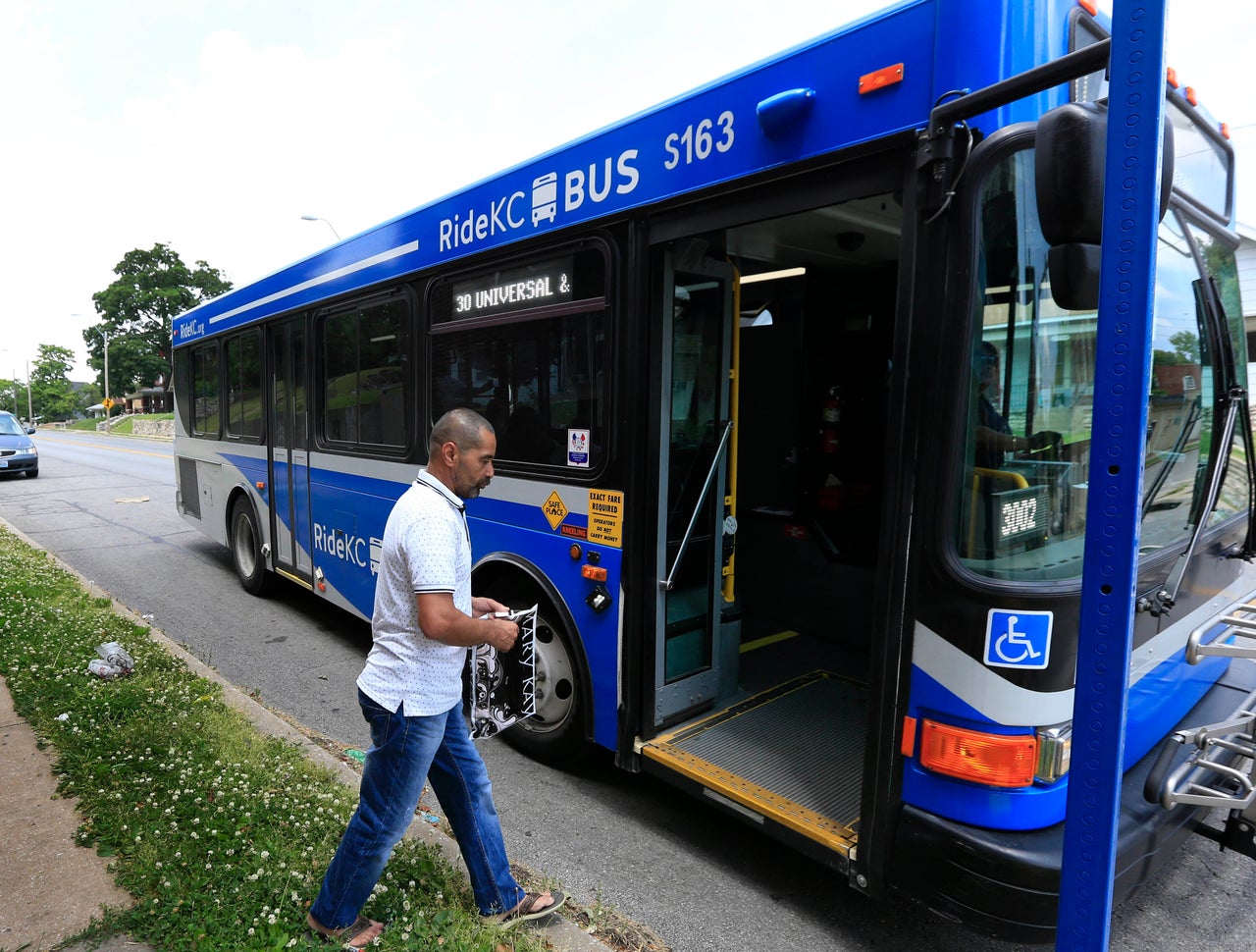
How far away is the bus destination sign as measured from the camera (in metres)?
3.69

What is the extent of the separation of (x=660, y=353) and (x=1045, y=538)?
163 centimetres

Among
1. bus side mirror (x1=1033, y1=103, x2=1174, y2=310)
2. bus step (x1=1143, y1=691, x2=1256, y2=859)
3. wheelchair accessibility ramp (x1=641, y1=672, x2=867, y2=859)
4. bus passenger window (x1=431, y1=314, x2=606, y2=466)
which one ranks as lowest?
wheelchair accessibility ramp (x1=641, y1=672, x2=867, y2=859)

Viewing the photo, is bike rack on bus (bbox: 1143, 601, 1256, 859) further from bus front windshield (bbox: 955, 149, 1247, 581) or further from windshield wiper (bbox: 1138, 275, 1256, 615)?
bus front windshield (bbox: 955, 149, 1247, 581)

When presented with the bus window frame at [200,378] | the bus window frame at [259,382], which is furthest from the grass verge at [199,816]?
the bus window frame at [200,378]

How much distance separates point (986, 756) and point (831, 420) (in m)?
3.49

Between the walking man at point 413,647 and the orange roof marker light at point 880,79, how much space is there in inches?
61.1

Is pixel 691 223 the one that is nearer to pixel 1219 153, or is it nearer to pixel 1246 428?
pixel 1219 153

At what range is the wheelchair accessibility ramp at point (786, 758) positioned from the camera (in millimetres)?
A: 2898

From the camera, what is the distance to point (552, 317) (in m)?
Result: 3.74

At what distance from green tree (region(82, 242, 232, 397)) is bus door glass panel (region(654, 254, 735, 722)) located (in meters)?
73.5

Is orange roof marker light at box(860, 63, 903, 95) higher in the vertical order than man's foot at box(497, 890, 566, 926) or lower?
higher

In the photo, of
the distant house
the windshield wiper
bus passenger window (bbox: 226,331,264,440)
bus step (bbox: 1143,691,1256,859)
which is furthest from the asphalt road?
the distant house

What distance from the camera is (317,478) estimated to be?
604cm

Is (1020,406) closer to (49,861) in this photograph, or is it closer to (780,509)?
(780,509)
